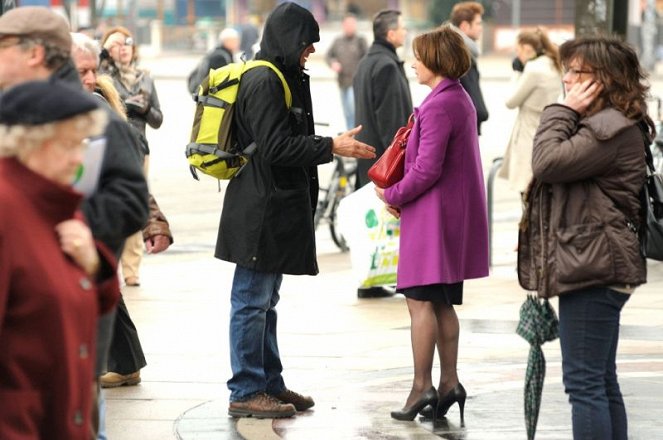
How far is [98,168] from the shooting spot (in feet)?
14.5

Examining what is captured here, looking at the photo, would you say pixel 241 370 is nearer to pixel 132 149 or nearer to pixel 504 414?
pixel 504 414

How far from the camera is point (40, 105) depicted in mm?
3547

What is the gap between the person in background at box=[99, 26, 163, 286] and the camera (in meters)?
11.3

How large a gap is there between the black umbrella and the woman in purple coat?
1.06 m

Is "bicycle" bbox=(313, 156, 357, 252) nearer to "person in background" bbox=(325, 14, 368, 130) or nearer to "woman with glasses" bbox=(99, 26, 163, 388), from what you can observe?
"woman with glasses" bbox=(99, 26, 163, 388)

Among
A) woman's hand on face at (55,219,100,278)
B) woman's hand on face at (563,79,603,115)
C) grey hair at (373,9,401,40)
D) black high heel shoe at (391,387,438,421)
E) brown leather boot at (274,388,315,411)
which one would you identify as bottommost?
brown leather boot at (274,388,315,411)

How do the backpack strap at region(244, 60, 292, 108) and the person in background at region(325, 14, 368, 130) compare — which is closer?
the backpack strap at region(244, 60, 292, 108)

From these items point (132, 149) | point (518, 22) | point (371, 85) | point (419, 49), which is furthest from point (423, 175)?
point (518, 22)

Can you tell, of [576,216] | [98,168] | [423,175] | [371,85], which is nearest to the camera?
[98,168]

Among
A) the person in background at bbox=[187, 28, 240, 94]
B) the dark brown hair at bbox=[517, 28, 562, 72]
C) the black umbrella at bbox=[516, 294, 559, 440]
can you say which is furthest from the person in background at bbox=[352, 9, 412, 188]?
the black umbrella at bbox=[516, 294, 559, 440]

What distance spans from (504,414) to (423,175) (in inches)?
48.3

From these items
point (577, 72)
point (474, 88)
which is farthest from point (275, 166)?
point (474, 88)

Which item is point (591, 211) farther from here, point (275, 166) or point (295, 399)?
point (295, 399)

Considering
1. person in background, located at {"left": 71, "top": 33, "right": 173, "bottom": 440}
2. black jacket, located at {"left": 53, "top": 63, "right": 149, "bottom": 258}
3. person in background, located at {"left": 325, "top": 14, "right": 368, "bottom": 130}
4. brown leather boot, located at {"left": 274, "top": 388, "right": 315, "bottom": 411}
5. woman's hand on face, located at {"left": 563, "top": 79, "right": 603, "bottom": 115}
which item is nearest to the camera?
black jacket, located at {"left": 53, "top": 63, "right": 149, "bottom": 258}
